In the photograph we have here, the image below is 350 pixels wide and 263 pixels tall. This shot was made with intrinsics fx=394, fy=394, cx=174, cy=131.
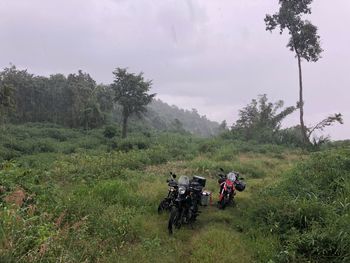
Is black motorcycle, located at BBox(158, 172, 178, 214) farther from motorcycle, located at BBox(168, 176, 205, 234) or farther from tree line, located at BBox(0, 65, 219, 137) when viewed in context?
tree line, located at BBox(0, 65, 219, 137)

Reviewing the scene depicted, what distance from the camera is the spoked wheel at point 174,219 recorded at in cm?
873

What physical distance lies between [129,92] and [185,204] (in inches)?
1127

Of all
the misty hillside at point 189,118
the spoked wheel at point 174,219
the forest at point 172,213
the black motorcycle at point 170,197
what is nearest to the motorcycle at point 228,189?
the forest at point 172,213

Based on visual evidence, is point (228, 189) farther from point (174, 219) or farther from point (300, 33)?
point (300, 33)

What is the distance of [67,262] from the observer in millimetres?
5062

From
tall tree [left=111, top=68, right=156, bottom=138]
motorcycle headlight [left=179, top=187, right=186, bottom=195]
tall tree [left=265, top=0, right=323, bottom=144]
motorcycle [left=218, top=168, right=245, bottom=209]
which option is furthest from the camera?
tall tree [left=111, top=68, right=156, bottom=138]

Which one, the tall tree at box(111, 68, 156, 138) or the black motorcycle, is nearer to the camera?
the black motorcycle

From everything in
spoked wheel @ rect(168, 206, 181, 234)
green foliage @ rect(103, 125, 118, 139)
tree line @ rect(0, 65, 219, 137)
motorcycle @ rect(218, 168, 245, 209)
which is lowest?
spoked wheel @ rect(168, 206, 181, 234)

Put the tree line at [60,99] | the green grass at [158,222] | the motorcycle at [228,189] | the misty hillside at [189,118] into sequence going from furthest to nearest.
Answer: the misty hillside at [189,118], the tree line at [60,99], the motorcycle at [228,189], the green grass at [158,222]

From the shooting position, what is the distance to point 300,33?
29172mm

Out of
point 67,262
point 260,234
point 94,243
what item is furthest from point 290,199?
point 67,262

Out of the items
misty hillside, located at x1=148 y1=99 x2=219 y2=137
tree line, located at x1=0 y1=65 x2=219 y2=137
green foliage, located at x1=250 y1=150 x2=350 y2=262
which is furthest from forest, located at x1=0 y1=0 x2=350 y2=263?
misty hillside, located at x1=148 y1=99 x2=219 y2=137

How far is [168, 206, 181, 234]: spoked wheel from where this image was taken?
873cm

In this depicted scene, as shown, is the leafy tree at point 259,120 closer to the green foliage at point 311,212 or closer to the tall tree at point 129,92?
the tall tree at point 129,92
